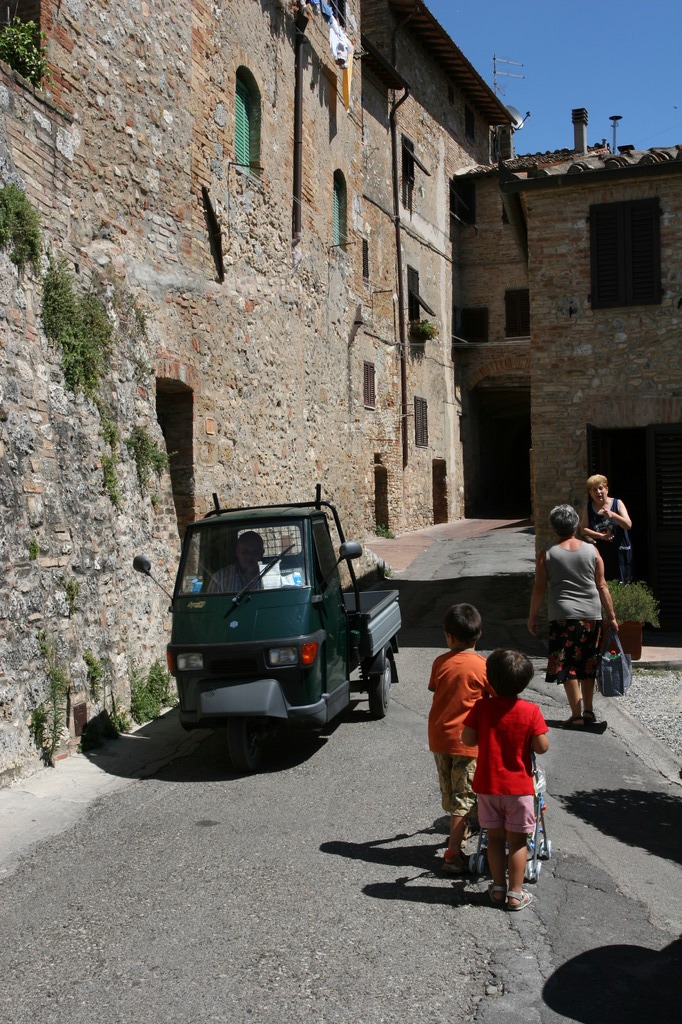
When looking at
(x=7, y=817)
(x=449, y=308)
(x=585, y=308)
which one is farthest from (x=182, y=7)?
(x=449, y=308)

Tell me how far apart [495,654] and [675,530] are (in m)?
7.56

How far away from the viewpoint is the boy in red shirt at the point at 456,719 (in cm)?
435

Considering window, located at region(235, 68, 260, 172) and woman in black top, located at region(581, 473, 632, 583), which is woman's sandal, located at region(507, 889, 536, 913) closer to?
woman in black top, located at region(581, 473, 632, 583)

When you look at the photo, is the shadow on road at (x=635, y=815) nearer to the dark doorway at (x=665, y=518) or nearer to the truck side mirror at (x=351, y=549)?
the truck side mirror at (x=351, y=549)

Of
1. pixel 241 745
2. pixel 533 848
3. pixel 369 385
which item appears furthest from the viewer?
pixel 369 385

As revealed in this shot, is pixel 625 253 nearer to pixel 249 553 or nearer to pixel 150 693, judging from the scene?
pixel 249 553

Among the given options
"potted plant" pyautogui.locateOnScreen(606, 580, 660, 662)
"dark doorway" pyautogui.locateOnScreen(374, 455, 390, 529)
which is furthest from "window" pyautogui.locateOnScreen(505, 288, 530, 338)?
"potted plant" pyautogui.locateOnScreen(606, 580, 660, 662)

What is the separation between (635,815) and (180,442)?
7.41m

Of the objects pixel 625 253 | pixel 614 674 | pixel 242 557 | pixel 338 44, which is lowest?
pixel 614 674

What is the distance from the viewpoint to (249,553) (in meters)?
6.98

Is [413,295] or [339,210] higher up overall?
[339,210]

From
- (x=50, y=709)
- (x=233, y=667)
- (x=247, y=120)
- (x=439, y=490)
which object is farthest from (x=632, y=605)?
(x=439, y=490)

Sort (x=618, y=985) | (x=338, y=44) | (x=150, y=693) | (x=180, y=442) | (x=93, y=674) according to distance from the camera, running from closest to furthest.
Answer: (x=618, y=985) < (x=93, y=674) < (x=150, y=693) < (x=180, y=442) < (x=338, y=44)

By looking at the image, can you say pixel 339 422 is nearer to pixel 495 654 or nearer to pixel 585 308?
pixel 585 308
